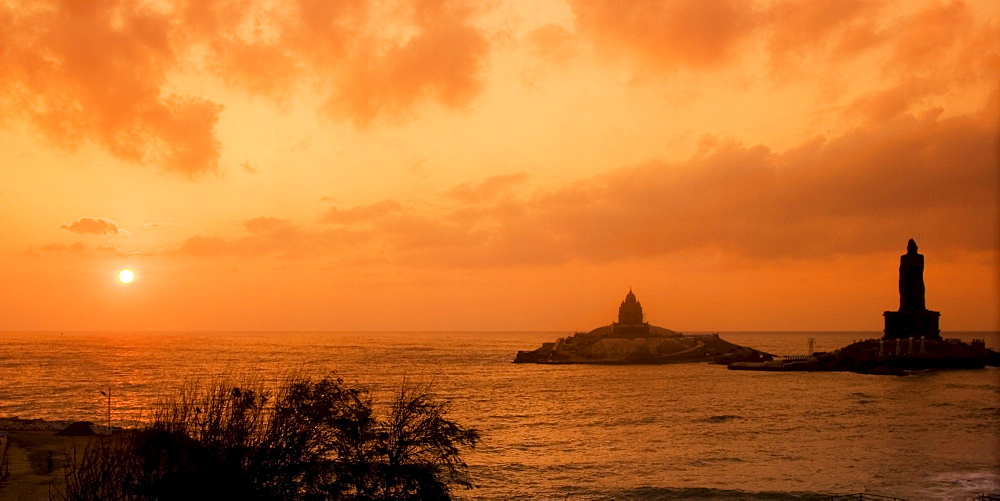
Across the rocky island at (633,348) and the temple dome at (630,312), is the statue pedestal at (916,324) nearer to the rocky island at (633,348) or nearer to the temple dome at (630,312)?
the rocky island at (633,348)

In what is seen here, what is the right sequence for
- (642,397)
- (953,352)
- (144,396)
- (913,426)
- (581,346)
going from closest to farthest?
(913,426), (144,396), (642,397), (953,352), (581,346)

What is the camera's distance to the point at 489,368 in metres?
129

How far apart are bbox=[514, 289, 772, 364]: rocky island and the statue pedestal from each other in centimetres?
2619

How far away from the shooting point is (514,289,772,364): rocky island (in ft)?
494

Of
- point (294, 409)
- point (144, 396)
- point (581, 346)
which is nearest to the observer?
point (294, 409)

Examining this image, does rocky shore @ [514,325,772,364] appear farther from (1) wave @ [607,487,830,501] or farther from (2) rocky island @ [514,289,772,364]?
(1) wave @ [607,487,830,501]

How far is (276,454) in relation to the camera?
1856 centimetres

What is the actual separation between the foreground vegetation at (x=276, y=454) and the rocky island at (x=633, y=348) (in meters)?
129

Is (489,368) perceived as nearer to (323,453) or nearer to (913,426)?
(913,426)

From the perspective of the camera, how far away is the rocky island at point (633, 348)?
15062 centimetres

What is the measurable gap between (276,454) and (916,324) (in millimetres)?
130796

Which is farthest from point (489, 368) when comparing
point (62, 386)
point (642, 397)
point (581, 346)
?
point (62, 386)

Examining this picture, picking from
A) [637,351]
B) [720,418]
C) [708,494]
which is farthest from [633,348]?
[708,494]

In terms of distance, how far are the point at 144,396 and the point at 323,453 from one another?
59.6m
